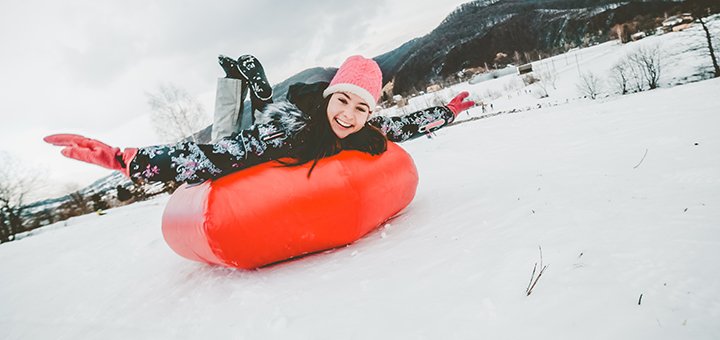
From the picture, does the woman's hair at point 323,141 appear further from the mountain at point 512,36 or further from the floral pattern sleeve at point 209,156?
the mountain at point 512,36

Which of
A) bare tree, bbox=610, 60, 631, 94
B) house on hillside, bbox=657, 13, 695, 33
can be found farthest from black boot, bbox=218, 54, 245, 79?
house on hillside, bbox=657, 13, 695, 33

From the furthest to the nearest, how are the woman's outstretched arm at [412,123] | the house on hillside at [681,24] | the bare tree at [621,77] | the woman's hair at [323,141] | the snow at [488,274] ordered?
1. the house on hillside at [681,24]
2. the bare tree at [621,77]
3. the woman's outstretched arm at [412,123]
4. the woman's hair at [323,141]
5. the snow at [488,274]

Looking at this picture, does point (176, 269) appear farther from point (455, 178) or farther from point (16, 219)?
point (16, 219)

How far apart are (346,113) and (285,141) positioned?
41 cm

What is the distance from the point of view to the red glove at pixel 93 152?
1593mm

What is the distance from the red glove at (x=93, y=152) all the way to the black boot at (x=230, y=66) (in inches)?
68.6

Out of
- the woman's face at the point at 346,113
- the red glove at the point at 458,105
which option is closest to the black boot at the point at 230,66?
the woman's face at the point at 346,113

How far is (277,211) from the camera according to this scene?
171cm

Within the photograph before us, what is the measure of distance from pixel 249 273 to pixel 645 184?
2180mm

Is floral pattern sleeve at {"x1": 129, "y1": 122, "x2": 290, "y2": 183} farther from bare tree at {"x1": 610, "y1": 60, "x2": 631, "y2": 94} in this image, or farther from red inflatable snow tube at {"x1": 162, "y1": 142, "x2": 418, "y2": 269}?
bare tree at {"x1": 610, "y1": 60, "x2": 631, "y2": 94}

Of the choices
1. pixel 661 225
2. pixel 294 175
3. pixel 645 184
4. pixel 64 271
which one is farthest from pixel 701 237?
pixel 64 271

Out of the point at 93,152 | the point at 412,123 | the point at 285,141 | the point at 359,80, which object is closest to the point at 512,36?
the point at 412,123

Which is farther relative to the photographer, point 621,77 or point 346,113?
point 621,77

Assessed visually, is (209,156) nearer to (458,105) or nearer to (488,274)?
(488,274)
